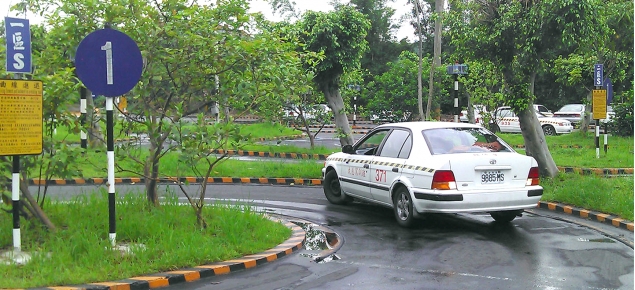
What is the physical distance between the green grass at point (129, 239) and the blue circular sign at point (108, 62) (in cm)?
174

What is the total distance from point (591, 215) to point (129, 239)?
7214mm

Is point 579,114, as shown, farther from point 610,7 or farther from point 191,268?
point 191,268

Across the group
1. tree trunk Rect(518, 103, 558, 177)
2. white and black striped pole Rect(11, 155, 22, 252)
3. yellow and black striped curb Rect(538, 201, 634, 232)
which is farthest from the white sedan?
white and black striped pole Rect(11, 155, 22, 252)

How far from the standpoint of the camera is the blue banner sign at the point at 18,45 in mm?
7523

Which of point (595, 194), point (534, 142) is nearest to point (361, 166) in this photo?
point (595, 194)

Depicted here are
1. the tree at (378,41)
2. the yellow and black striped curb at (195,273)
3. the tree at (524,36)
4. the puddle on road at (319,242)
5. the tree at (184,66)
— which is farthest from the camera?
the tree at (378,41)

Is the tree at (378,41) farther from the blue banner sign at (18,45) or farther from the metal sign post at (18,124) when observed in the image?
the metal sign post at (18,124)

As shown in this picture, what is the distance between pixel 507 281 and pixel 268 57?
4365mm

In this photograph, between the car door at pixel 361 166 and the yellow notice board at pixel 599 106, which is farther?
the yellow notice board at pixel 599 106

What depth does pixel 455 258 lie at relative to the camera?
7918 millimetres

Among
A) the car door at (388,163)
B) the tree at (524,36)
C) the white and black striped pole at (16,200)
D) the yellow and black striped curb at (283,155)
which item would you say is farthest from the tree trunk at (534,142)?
the white and black striped pole at (16,200)

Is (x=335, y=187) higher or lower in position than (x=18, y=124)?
lower

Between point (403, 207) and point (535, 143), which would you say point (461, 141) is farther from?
point (535, 143)

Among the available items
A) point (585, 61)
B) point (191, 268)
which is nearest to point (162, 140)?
point (191, 268)
